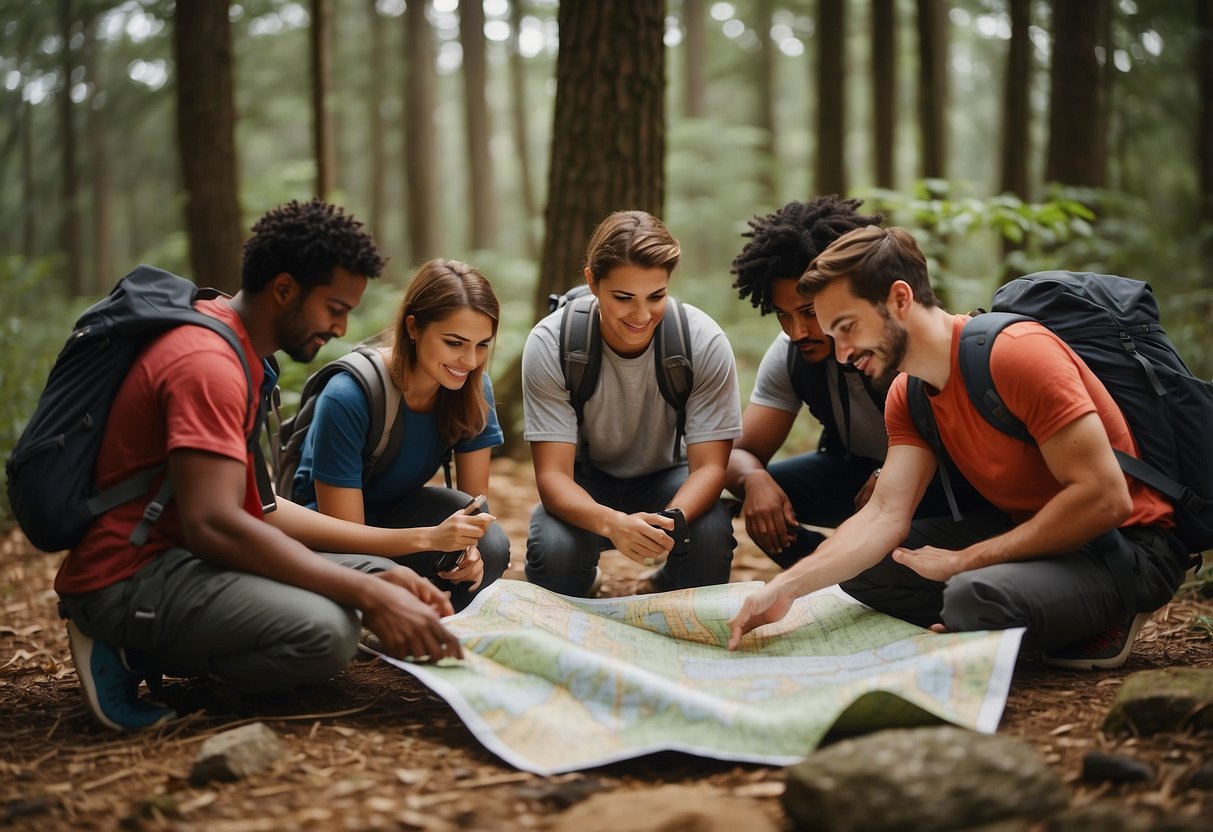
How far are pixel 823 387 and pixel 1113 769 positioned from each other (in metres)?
2.18

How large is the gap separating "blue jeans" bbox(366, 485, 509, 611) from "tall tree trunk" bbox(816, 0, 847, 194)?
816 cm

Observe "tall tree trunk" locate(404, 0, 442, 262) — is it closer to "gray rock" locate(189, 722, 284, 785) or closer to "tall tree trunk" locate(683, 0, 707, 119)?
"tall tree trunk" locate(683, 0, 707, 119)

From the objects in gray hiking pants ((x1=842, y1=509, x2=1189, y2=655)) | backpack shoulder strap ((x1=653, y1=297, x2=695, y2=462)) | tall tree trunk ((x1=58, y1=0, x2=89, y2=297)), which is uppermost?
tall tree trunk ((x1=58, y1=0, x2=89, y2=297))

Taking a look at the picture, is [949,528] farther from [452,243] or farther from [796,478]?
[452,243]

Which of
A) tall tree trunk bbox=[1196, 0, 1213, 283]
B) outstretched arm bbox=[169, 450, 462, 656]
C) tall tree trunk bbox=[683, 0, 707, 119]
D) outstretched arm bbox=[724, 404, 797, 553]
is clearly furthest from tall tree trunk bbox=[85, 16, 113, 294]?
outstretched arm bbox=[169, 450, 462, 656]

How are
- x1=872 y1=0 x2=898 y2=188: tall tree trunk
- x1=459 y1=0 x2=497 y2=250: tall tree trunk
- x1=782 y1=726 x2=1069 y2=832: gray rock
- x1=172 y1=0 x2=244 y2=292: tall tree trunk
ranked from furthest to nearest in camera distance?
x1=459 y1=0 x2=497 y2=250: tall tree trunk, x1=872 y1=0 x2=898 y2=188: tall tree trunk, x1=172 y1=0 x2=244 y2=292: tall tree trunk, x1=782 y1=726 x2=1069 y2=832: gray rock

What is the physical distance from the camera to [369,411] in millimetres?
3916

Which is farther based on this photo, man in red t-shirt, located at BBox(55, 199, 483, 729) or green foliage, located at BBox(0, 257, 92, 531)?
green foliage, located at BBox(0, 257, 92, 531)

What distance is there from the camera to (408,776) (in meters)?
2.75

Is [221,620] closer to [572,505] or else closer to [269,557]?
[269,557]

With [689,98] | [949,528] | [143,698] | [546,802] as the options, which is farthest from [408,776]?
[689,98]

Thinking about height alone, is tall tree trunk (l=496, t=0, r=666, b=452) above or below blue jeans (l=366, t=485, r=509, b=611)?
above

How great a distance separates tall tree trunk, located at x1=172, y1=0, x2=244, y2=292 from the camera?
Result: 8203 mm

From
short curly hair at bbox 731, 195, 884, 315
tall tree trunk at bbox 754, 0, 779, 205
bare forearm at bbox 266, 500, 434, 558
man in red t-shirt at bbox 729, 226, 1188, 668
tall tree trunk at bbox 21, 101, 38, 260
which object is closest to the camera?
man in red t-shirt at bbox 729, 226, 1188, 668
